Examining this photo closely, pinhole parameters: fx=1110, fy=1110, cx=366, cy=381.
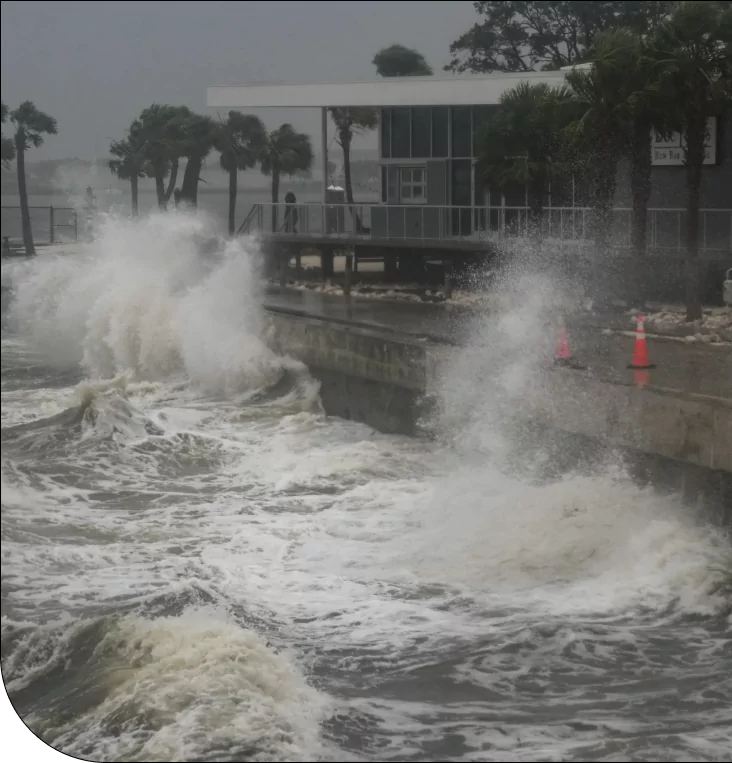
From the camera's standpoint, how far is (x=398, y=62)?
3.44m

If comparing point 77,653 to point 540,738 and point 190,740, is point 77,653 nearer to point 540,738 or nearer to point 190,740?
point 190,740

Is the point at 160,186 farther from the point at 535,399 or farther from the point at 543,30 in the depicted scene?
the point at 535,399

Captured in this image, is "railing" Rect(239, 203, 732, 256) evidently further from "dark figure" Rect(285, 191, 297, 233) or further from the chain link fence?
the chain link fence

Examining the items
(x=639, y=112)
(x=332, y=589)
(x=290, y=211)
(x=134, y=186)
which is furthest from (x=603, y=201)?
(x=332, y=589)

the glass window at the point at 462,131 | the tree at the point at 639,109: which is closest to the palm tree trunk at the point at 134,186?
the glass window at the point at 462,131

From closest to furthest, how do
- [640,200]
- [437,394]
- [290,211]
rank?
[290,211] → [437,394] → [640,200]

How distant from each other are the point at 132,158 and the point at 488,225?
4.71m

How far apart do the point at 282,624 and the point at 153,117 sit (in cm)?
143

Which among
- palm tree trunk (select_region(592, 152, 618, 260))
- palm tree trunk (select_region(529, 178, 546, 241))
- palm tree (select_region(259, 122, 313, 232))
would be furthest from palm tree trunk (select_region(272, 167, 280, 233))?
palm tree trunk (select_region(529, 178, 546, 241))

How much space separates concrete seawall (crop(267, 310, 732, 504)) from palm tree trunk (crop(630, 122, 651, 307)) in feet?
4.36

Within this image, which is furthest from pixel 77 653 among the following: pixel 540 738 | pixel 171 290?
pixel 171 290

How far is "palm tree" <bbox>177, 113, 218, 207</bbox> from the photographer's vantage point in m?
3.21

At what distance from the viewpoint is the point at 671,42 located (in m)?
4.44

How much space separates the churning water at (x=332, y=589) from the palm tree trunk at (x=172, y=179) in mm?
453
